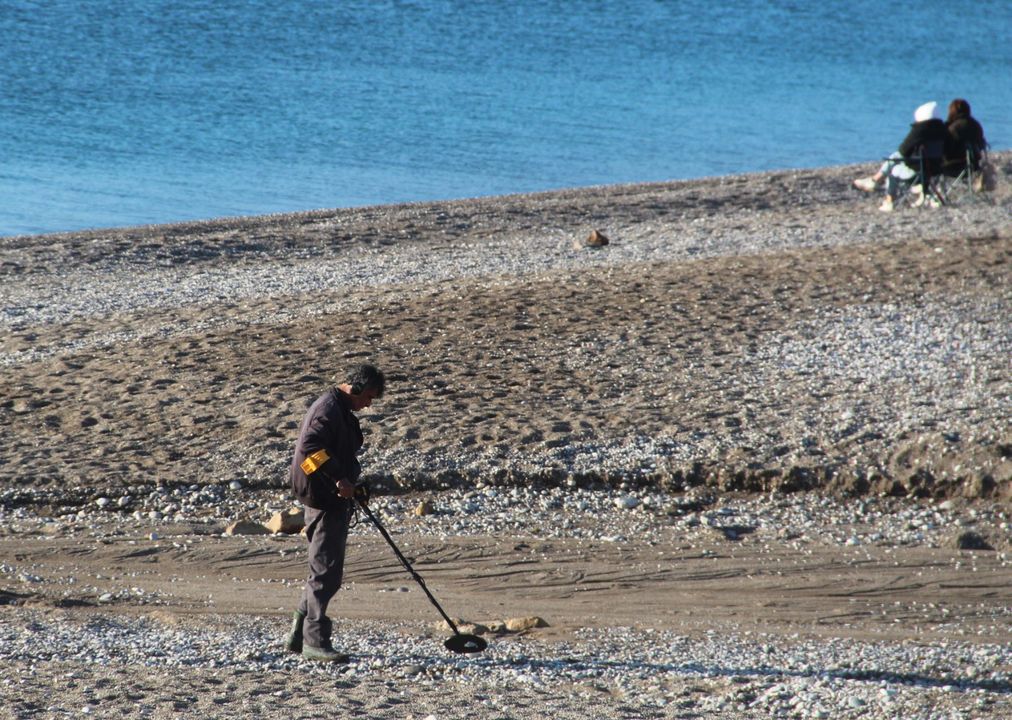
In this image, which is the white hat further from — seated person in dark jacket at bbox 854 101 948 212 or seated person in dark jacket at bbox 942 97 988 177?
seated person in dark jacket at bbox 942 97 988 177

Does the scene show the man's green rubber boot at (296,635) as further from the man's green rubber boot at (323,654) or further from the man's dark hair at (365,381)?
the man's dark hair at (365,381)

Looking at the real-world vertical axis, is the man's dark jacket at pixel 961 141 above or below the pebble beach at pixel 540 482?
above

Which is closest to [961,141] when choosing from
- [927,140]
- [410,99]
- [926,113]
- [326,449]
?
[927,140]

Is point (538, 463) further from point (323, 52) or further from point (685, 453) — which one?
point (323, 52)

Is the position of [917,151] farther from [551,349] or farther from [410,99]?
[410,99]

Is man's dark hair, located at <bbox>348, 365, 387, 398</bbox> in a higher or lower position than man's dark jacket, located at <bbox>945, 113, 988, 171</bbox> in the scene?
lower

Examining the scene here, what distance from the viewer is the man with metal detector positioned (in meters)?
6.15

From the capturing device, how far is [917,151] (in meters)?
16.1

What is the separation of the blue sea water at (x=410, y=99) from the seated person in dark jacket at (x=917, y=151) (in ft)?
27.5

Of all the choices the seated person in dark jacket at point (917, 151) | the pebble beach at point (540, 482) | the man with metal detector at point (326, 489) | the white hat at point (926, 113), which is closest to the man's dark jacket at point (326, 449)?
the man with metal detector at point (326, 489)

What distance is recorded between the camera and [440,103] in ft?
109

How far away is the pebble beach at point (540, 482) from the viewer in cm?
616

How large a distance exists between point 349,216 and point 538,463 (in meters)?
10.1

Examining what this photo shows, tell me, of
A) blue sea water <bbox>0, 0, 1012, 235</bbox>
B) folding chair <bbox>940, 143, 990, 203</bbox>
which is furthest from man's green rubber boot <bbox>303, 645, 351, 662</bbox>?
blue sea water <bbox>0, 0, 1012, 235</bbox>
